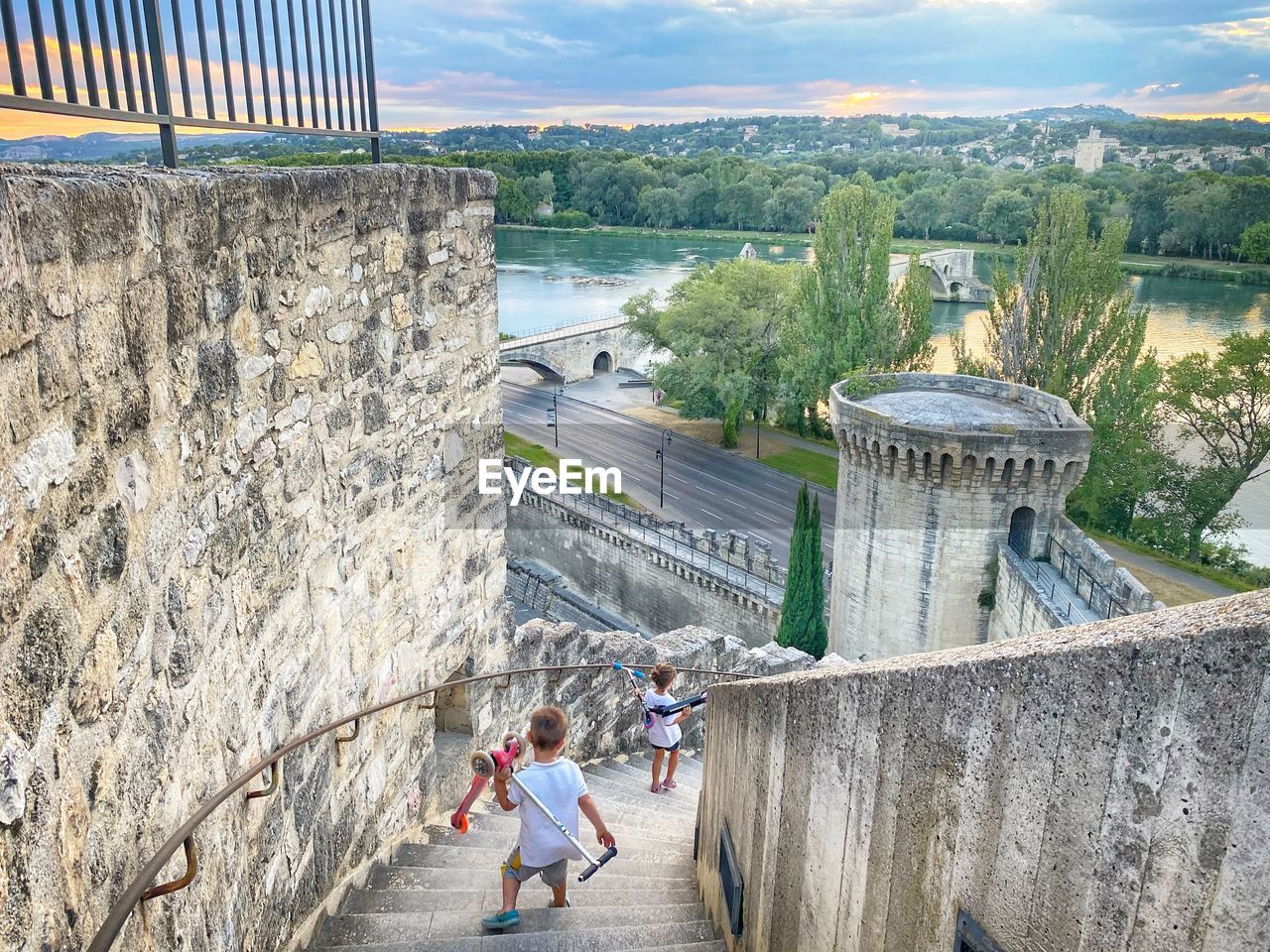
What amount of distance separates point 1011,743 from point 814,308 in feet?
82.0

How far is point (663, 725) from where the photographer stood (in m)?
6.29

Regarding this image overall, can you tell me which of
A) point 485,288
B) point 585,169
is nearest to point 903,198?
point 585,169

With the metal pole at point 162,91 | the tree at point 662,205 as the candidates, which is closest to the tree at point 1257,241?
the tree at point 662,205

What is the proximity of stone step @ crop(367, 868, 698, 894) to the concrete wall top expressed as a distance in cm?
1001

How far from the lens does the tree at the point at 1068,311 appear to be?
20203mm

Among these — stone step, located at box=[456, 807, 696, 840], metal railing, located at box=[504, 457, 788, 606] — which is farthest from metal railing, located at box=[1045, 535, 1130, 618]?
stone step, located at box=[456, 807, 696, 840]

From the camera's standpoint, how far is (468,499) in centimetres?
520

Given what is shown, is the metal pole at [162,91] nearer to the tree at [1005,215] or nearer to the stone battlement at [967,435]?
the stone battlement at [967,435]

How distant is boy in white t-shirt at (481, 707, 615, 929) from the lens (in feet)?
11.7

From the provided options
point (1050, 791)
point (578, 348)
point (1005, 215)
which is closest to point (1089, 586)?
point (1050, 791)

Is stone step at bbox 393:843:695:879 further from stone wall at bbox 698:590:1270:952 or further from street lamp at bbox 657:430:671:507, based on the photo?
street lamp at bbox 657:430:671:507

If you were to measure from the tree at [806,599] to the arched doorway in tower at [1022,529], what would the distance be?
354cm

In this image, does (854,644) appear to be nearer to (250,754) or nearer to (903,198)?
(250,754)

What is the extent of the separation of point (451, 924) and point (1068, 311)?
20.1 metres
